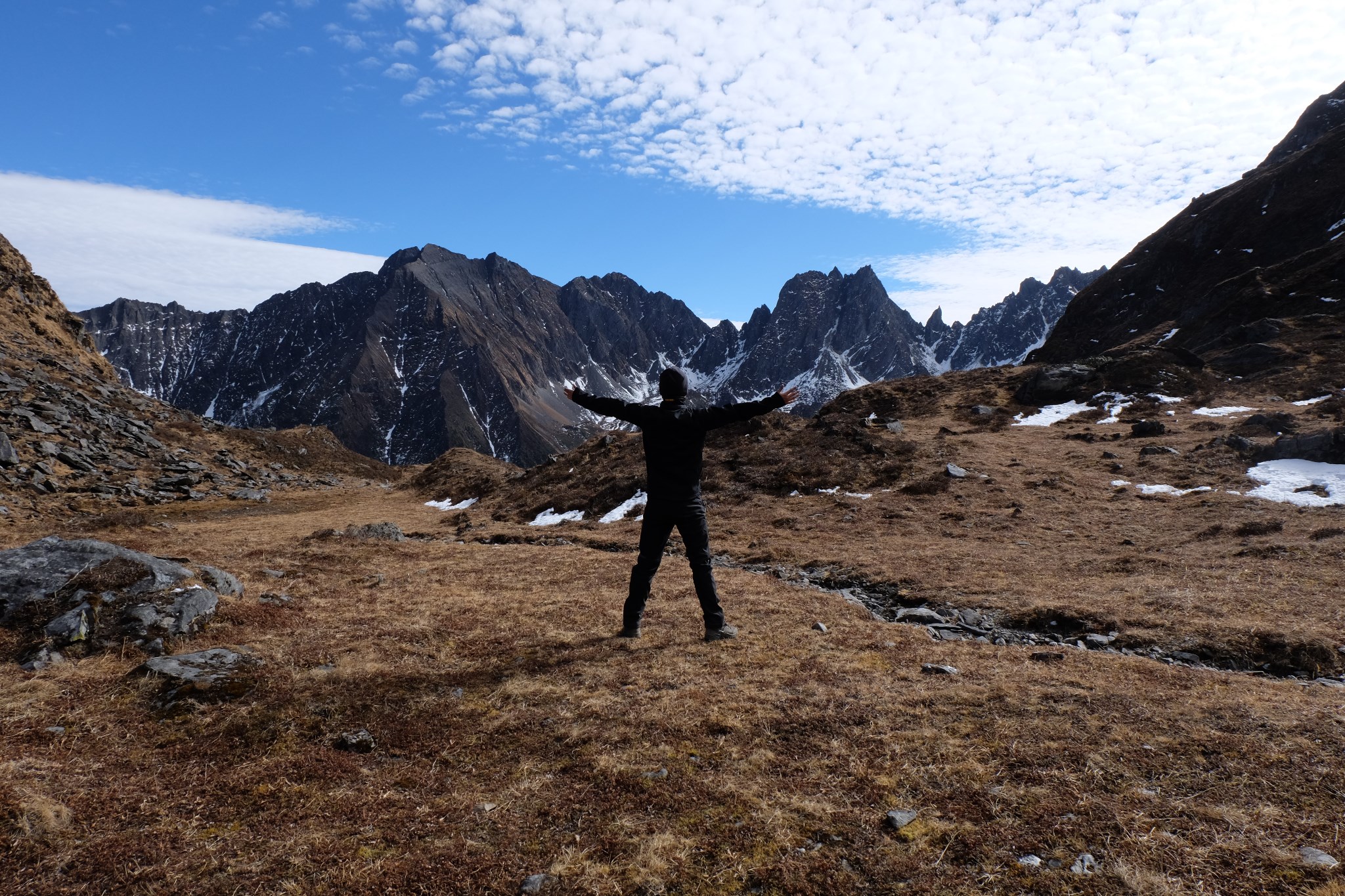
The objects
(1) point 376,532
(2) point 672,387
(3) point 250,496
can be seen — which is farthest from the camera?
(3) point 250,496

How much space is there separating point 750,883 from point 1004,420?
156 ft

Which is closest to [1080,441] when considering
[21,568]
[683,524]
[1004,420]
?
[1004,420]

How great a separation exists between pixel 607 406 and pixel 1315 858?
8974 mm

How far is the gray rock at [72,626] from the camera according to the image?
8930 mm

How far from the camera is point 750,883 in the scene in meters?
4.72

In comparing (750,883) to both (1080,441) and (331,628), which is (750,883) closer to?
(331,628)

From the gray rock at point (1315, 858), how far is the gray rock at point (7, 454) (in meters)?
42.4

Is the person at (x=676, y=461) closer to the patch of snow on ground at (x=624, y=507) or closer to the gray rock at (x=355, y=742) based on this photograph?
the gray rock at (x=355, y=742)

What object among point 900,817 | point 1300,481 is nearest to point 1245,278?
point 1300,481

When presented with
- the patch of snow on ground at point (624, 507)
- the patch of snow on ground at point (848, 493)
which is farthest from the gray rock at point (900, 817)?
the patch of snow on ground at point (624, 507)

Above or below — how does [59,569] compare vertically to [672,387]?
below

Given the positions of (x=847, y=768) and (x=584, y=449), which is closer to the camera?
(x=847, y=768)

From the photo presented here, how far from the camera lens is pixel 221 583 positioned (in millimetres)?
11484

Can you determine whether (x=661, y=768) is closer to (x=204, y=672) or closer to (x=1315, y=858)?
(x=1315, y=858)
